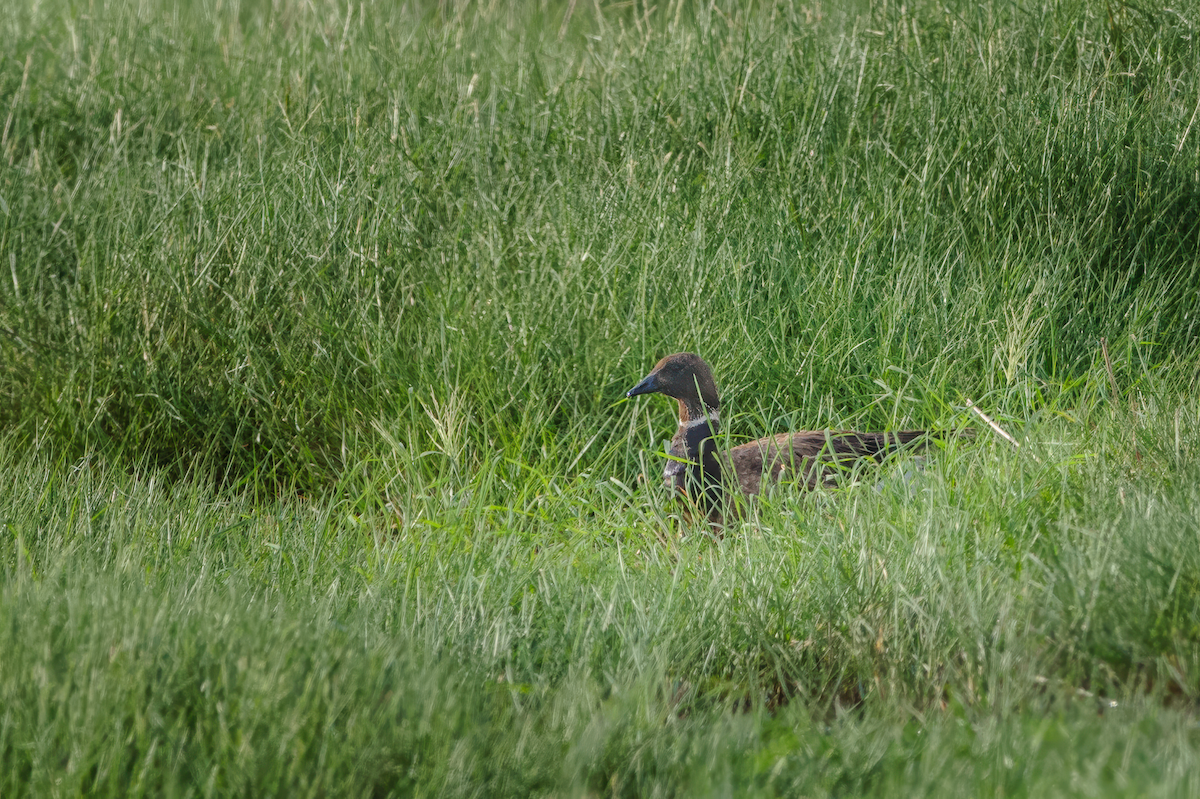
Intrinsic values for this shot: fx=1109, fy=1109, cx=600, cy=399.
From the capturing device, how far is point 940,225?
463 cm

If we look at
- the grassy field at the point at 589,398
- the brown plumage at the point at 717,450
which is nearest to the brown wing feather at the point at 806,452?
the brown plumage at the point at 717,450

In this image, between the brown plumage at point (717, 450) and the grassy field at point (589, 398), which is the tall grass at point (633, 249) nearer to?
the grassy field at point (589, 398)

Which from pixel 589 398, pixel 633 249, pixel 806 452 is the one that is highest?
pixel 633 249

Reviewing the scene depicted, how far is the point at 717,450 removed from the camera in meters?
3.58

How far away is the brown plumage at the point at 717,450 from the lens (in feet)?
11.7

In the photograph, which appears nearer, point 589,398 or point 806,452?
point 806,452

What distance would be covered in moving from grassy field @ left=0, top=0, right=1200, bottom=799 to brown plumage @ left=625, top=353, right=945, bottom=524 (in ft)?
0.45

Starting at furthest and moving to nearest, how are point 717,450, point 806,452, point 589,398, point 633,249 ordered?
point 633,249 < point 589,398 < point 806,452 < point 717,450

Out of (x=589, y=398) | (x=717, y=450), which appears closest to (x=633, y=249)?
(x=589, y=398)

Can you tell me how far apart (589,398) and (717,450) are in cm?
81

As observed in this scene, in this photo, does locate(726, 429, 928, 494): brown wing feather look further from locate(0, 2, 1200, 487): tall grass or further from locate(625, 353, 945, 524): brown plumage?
locate(0, 2, 1200, 487): tall grass

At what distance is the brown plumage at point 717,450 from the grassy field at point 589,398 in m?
0.14

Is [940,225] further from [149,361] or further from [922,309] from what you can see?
[149,361]

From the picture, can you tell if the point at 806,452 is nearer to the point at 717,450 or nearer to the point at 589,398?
the point at 717,450
